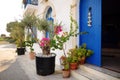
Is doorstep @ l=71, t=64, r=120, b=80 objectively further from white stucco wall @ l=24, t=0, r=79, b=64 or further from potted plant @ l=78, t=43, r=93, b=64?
white stucco wall @ l=24, t=0, r=79, b=64

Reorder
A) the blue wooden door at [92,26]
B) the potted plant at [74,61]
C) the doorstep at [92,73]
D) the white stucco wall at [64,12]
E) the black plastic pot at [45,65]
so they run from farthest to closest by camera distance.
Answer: the white stucco wall at [64,12]
the black plastic pot at [45,65]
the potted plant at [74,61]
the blue wooden door at [92,26]
the doorstep at [92,73]

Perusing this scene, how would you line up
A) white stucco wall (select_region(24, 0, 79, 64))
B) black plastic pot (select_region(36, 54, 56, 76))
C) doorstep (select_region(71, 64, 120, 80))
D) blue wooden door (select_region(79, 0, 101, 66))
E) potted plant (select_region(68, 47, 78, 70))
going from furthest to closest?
white stucco wall (select_region(24, 0, 79, 64)) → black plastic pot (select_region(36, 54, 56, 76)) → potted plant (select_region(68, 47, 78, 70)) → blue wooden door (select_region(79, 0, 101, 66)) → doorstep (select_region(71, 64, 120, 80))

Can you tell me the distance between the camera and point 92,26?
7.19 m

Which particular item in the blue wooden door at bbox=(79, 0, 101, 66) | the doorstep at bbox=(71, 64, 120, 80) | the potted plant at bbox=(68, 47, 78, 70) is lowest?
the doorstep at bbox=(71, 64, 120, 80)

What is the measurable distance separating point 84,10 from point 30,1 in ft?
28.7

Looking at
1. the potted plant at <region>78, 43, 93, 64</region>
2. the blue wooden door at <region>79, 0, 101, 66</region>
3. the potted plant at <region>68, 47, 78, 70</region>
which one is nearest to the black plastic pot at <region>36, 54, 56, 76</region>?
the potted plant at <region>68, 47, 78, 70</region>

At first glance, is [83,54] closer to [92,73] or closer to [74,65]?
[74,65]

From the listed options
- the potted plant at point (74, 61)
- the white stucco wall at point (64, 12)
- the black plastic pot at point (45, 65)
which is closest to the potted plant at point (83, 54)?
the potted plant at point (74, 61)

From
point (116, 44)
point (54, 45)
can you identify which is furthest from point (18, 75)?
point (116, 44)

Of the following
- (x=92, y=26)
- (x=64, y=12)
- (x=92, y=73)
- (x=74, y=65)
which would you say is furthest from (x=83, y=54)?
(x=64, y=12)

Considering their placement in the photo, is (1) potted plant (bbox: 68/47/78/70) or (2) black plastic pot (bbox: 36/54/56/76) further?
(2) black plastic pot (bbox: 36/54/56/76)

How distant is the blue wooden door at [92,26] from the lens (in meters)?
6.85

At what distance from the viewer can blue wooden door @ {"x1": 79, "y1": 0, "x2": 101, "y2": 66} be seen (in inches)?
270

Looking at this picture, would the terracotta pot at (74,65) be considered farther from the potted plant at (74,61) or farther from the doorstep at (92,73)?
the doorstep at (92,73)
